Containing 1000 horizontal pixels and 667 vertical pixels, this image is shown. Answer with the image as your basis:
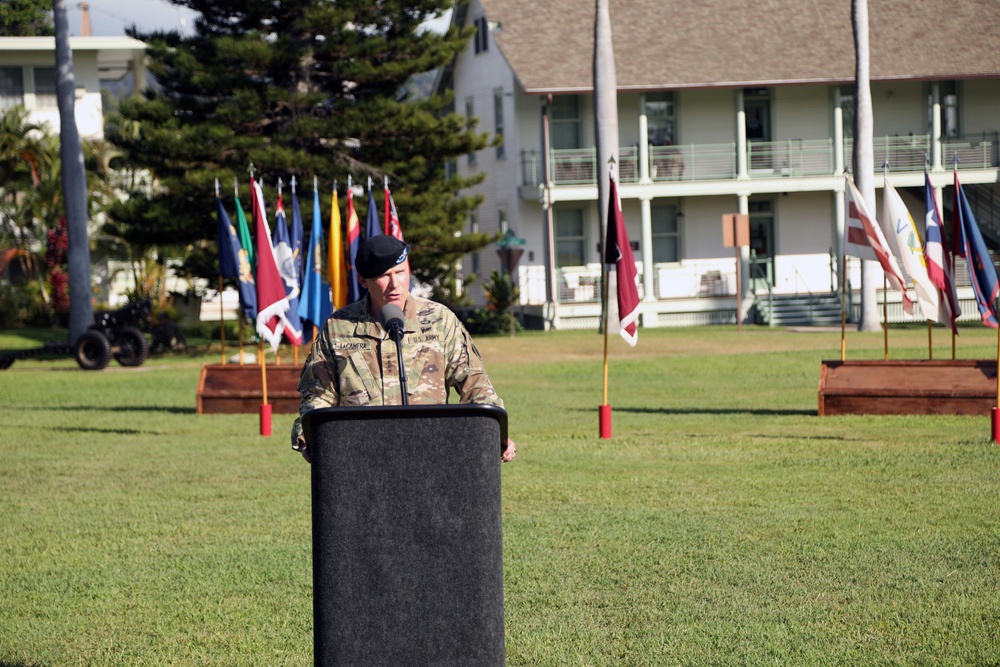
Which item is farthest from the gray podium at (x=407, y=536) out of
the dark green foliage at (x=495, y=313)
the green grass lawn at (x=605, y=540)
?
the dark green foliage at (x=495, y=313)

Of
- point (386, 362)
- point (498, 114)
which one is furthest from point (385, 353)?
point (498, 114)

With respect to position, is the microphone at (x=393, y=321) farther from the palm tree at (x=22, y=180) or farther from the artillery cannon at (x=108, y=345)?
the palm tree at (x=22, y=180)

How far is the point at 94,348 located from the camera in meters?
26.9

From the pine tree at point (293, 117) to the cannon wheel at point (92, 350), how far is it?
445 cm

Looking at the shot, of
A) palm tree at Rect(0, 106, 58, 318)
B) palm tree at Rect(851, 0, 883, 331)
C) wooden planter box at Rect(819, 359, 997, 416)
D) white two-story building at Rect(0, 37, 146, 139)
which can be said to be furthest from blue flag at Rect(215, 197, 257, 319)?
white two-story building at Rect(0, 37, 146, 139)

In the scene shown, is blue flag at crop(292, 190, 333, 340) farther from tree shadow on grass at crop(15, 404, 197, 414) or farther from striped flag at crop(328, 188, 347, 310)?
tree shadow on grass at crop(15, 404, 197, 414)

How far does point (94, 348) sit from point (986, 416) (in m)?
18.4

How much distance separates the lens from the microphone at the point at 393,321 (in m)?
4.57

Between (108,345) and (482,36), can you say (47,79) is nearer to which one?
(482,36)

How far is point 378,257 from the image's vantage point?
4871mm

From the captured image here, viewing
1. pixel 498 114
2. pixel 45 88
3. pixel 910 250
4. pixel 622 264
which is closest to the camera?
pixel 622 264

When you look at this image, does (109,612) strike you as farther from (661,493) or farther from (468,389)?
(661,493)

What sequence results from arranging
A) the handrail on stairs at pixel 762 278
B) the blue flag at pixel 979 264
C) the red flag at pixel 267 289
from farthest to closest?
the handrail on stairs at pixel 762 278
the red flag at pixel 267 289
the blue flag at pixel 979 264

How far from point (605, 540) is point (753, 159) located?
34.4 meters
